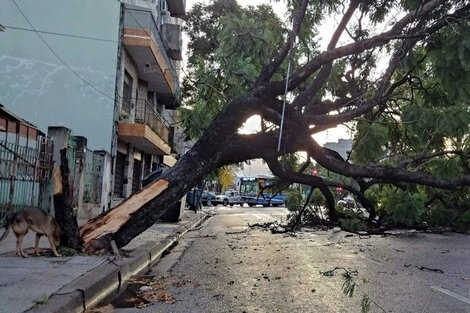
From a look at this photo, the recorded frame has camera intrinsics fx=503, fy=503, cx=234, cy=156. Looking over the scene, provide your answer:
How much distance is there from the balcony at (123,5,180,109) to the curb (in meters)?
12.2

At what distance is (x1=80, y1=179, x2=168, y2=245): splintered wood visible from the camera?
8.95 meters

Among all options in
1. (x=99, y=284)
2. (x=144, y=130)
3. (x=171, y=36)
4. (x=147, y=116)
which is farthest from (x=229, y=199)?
(x=99, y=284)

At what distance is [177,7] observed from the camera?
33531 mm

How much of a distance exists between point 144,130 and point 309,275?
14144mm

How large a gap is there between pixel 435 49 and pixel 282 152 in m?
4.34

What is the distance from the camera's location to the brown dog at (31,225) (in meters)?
7.69

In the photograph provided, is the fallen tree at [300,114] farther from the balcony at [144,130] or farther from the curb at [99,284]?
the balcony at [144,130]

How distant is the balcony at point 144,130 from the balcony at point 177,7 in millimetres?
8995

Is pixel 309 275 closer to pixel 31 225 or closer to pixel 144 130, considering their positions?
pixel 31 225

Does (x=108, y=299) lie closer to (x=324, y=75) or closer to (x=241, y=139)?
(x=241, y=139)

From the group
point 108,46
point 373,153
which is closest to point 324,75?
point 373,153

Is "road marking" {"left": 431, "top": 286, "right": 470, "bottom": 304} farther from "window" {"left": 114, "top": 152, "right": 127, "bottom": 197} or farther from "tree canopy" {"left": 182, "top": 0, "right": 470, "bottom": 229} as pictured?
"window" {"left": 114, "top": 152, "right": 127, "bottom": 197}

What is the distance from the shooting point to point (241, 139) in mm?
10805

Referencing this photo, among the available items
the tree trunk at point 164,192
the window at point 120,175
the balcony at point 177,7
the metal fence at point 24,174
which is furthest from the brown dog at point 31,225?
the balcony at point 177,7
